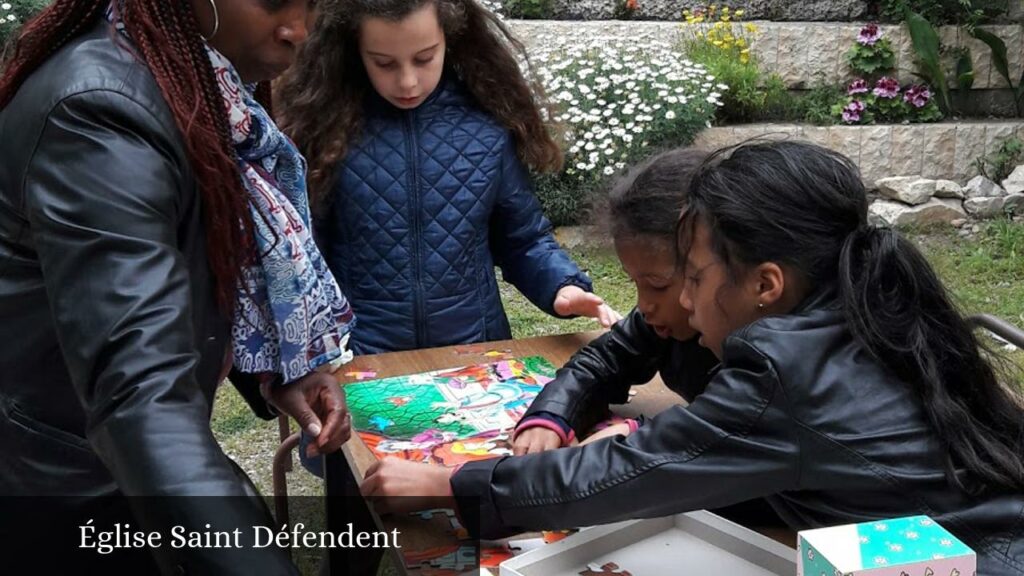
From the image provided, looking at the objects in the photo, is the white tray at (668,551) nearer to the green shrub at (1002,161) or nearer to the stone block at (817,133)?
the stone block at (817,133)

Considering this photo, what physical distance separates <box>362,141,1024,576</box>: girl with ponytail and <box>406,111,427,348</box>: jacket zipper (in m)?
1.08

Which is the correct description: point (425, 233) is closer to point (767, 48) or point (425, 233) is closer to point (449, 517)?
point (449, 517)

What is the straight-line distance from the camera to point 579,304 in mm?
2738

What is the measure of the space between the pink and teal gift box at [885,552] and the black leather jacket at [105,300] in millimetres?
553

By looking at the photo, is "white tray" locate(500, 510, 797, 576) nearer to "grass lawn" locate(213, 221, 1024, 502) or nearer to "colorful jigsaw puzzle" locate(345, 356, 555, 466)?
"colorful jigsaw puzzle" locate(345, 356, 555, 466)

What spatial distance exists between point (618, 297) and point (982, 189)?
3.09 meters

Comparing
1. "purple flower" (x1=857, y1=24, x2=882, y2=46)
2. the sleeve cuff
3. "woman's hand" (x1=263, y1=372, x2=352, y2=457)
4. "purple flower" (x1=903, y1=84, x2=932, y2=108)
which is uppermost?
"purple flower" (x1=857, y1=24, x2=882, y2=46)

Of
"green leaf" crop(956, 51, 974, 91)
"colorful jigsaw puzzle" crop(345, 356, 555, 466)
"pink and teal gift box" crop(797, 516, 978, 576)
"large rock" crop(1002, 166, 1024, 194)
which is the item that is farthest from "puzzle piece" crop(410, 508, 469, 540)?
"green leaf" crop(956, 51, 974, 91)

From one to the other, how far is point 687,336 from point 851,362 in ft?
2.06

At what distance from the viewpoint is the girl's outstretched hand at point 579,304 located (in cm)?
267

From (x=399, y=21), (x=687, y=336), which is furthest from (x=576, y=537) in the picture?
(x=399, y=21)

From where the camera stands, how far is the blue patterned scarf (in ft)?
5.21

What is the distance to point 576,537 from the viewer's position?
156cm

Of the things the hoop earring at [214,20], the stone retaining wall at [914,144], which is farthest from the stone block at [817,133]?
the hoop earring at [214,20]
